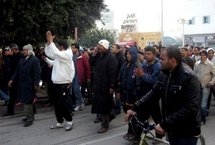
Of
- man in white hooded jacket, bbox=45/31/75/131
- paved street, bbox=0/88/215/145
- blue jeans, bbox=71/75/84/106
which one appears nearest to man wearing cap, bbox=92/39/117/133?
paved street, bbox=0/88/215/145

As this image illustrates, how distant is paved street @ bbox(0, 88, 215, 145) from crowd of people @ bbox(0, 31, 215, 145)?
221 millimetres

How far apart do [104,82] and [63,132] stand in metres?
1.31

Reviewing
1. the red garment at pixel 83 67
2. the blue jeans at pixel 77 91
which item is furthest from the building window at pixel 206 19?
the blue jeans at pixel 77 91

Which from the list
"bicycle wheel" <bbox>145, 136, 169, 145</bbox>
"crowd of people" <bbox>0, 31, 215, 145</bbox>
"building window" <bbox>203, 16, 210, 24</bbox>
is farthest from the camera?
"building window" <bbox>203, 16, 210, 24</bbox>

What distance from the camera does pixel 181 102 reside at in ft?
12.7

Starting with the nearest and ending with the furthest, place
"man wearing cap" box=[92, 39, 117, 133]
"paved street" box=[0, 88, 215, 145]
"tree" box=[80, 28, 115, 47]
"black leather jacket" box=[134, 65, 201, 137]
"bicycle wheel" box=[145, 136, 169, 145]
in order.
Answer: "black leather jacket" box=[134, 65, 201, 137]
"bicycle wheel" box=[145, 136, 169, 145]
"paved street" box=[0, 88, 215, 145]
"man wearing cap" box=[92, 39, 117, 133]
"tree" box=[80, 28, 115, 47]

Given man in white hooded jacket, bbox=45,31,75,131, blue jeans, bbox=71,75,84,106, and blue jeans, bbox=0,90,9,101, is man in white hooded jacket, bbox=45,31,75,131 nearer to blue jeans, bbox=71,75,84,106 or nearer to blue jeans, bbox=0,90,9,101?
blue jeans, bbox=71,75,84,106

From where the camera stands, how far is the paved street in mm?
Result: 7270

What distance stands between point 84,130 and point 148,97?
4.16 meters

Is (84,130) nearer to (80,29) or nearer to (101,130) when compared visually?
(101,130)

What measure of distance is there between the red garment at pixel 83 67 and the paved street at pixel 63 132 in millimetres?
1467

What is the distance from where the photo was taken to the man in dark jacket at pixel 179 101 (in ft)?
12.4

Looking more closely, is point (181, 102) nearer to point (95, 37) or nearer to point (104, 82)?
point (104, 82)

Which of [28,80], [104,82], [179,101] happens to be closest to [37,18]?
Result: [28,80]
